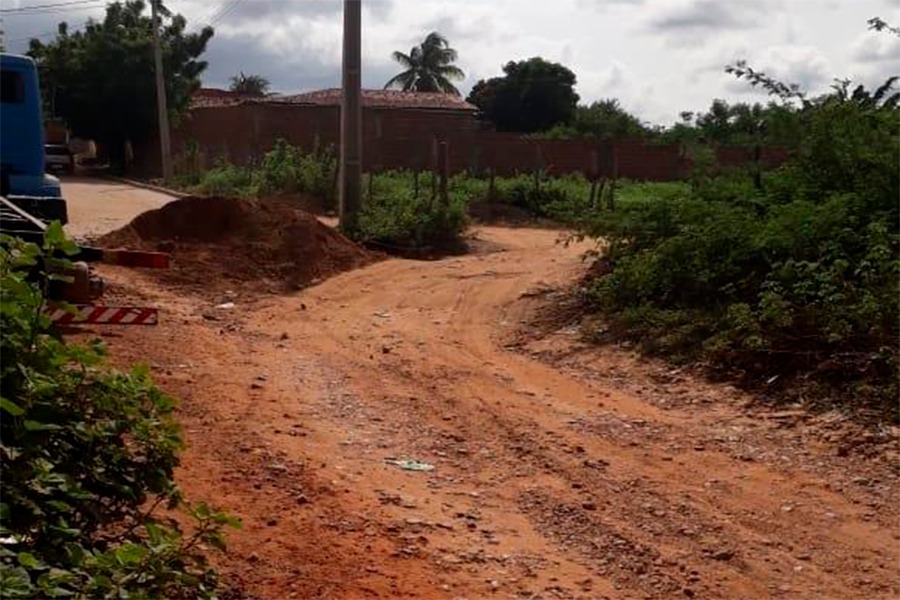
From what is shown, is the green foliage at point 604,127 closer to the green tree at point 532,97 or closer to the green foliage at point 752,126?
the green tree at point 532,97

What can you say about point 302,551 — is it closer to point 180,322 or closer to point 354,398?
point 354,398

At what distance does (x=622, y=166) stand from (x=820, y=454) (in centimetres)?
2764

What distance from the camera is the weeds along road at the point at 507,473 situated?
4.61 metres

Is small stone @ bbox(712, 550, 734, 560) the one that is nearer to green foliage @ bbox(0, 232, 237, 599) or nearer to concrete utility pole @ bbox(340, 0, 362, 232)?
green foliage @ bbox(0, 232, 237, 599)

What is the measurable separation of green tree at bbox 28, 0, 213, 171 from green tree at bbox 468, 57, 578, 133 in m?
14.3

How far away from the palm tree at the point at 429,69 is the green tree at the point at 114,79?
17268mm

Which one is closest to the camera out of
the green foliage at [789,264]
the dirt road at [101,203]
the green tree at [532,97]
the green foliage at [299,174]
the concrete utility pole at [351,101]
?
the green foliage at [789,264]

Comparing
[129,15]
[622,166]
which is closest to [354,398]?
[622,166]

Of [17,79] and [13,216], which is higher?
[17,79]

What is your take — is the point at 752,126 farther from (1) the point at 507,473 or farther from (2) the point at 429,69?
(2) the point at 429,69

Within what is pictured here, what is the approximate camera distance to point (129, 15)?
43438 mm

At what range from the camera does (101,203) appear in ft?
81.7

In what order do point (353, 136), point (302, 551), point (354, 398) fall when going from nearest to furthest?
1. point (302, 551)
2. point (354, 398)
3. point (353, 136)

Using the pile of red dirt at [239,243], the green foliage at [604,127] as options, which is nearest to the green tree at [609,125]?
the green foliage at [604,127]
